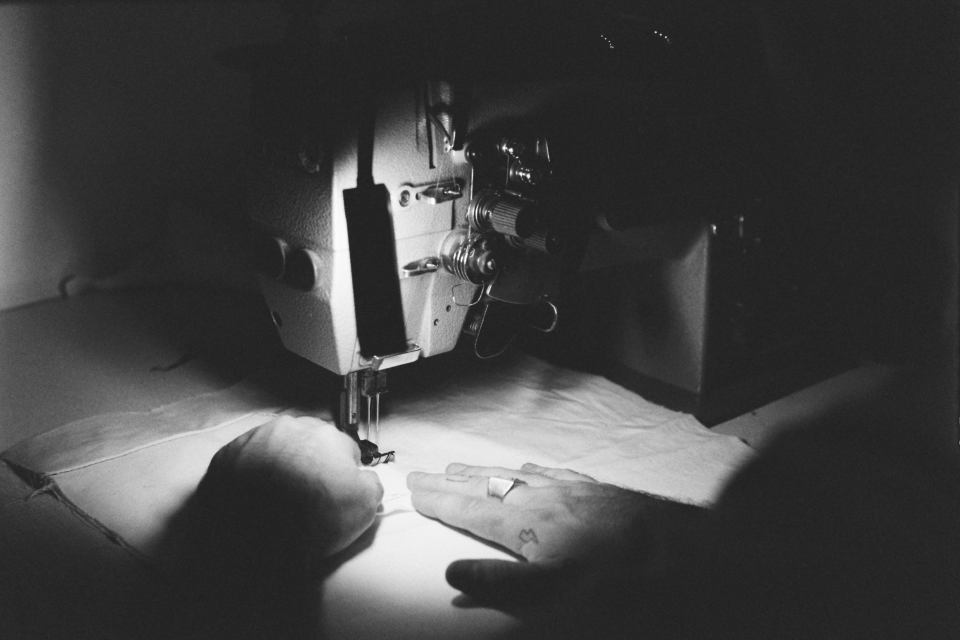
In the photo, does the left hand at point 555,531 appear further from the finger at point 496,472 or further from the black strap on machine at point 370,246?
the black strap on machine at point 370,246

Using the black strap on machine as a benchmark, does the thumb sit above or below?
below

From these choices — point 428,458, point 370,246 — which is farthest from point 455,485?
point 370,246

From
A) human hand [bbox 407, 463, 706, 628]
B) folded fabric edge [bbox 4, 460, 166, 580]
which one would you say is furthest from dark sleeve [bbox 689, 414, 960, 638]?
folded fabric edge [bbox 4, 460, 166, 580]

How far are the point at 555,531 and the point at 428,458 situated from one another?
0.32 meters

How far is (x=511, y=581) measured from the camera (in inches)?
35.4

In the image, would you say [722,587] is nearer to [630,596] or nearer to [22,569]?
[630,596]

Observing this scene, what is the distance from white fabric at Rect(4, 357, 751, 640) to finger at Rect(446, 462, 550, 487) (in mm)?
64

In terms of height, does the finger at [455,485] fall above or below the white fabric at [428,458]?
above

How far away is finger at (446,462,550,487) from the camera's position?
109 cm

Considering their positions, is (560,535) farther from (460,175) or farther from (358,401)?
(460,175)

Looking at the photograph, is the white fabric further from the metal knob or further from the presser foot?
the metal knob

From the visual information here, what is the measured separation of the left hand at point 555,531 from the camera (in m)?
0.90

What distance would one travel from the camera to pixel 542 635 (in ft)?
2.88

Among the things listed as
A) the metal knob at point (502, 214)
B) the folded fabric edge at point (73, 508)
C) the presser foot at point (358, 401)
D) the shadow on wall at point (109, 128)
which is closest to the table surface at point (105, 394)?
the folded fabric edge at point (73, 508)
